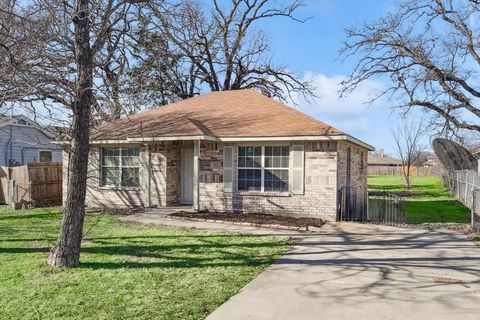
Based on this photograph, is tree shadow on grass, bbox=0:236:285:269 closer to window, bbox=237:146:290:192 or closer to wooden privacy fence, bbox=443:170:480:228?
window, bbox=237:146:290:192

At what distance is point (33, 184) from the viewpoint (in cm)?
1695

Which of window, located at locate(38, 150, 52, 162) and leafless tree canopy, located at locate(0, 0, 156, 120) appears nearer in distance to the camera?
leafless tree canopy, located at locate(0, 0, 156, 120)

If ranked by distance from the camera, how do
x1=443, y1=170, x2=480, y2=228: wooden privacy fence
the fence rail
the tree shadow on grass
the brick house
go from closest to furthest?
the tree shadow on grass, the brick house, x1=443, y1=170, x2=480, y2=228: wooden privacy fence, the fence rail

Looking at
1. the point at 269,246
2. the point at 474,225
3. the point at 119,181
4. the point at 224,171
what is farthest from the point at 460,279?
the point at 119,181

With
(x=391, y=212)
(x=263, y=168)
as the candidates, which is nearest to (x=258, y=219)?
(x=263, y=168)

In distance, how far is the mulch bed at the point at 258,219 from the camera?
39.3 feet

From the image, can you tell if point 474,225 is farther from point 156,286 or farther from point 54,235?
point 54,235

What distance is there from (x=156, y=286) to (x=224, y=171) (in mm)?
8440

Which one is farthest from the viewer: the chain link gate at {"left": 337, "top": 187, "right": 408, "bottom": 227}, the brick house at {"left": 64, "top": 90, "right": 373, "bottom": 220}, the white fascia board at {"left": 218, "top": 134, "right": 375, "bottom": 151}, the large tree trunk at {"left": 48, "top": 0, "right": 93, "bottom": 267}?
the chain link gate at {"left": 337, "top": 187, "right": 408, "bottom": 227}

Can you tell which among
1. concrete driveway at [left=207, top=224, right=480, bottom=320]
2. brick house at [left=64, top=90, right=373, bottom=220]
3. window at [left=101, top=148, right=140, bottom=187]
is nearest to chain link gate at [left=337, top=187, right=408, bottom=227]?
brick house at [left=64, top=90, right=373, bottom=220]

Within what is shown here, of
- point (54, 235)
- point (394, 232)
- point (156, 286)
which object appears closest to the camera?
point (156, 286)

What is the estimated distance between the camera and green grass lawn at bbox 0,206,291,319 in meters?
5.20

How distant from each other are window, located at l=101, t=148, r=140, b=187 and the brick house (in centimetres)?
4

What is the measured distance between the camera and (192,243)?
30.9 ft
